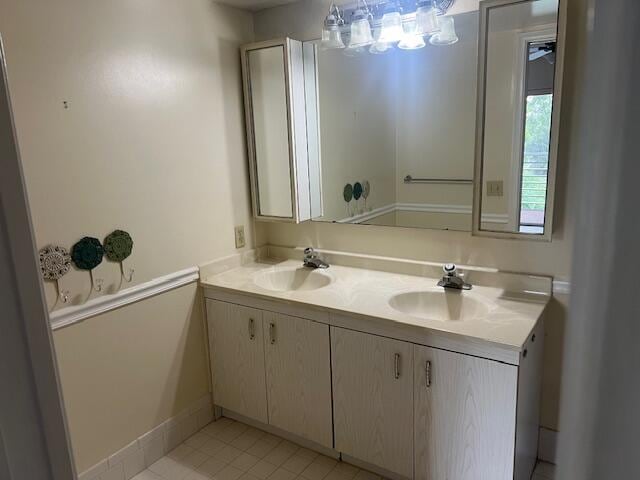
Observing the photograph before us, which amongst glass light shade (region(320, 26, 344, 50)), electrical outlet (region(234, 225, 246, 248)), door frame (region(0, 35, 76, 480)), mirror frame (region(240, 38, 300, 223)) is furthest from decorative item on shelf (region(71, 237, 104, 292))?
door frame (region(0, 35, 76, 480))

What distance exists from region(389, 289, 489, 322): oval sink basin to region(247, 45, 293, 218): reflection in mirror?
81 cm

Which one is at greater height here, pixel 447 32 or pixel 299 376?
pixel 447 32

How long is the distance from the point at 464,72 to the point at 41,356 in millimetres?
2006

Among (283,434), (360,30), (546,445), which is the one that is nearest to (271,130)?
(360,30)

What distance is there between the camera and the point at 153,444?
221 centimetres

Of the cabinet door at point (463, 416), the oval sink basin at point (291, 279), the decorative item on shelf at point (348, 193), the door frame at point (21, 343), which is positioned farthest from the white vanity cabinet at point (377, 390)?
the door frame at point (21, 343)

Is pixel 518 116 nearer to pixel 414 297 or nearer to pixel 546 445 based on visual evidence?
pixel 414 297

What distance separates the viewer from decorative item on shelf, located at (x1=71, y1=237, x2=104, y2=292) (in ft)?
5.98

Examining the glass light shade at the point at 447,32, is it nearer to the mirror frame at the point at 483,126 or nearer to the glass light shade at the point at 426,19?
the glass light shade at the point at 426,19

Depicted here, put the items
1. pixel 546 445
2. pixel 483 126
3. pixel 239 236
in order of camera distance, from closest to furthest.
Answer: pixel 483 126 < pixel 546 445 < pixel 239 236

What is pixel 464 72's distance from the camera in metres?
2.04

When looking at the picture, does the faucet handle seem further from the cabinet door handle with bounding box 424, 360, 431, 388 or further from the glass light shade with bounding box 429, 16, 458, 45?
the glass light shade with bounding box 429, 16, 458, 45

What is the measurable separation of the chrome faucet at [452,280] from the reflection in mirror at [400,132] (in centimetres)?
20

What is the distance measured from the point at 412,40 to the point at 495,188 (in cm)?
77
